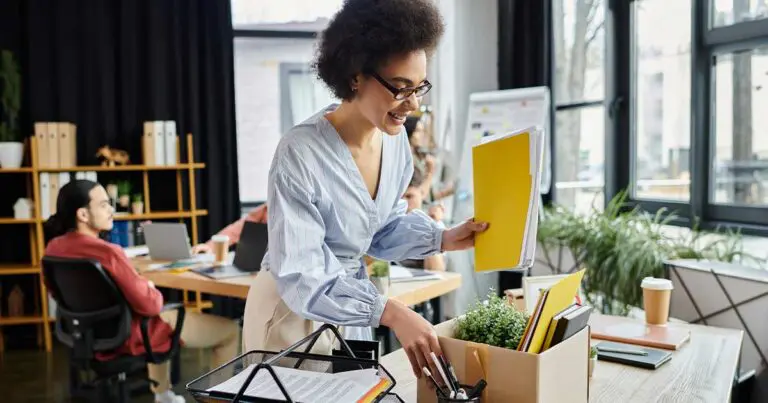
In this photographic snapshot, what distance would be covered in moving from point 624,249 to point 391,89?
8.29 ft

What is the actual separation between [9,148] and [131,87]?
1029 millimetres

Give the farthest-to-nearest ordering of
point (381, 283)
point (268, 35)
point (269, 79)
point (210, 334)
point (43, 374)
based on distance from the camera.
Answer: point (269, 79)
point (268, 35)
point (43, 374)
point (210, 334)
point (381, 283)

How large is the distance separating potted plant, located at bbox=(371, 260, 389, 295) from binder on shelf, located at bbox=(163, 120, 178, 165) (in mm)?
3313

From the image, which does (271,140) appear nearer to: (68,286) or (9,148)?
(9,148)

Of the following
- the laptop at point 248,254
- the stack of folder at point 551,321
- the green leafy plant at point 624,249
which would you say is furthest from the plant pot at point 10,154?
the stack of folder at point 551,321

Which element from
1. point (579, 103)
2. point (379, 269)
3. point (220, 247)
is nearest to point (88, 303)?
point (220, 247)

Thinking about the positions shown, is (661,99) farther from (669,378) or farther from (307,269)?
(307,269)

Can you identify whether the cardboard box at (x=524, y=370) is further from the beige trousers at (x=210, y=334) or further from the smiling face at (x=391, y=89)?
the beige trousers at (x=210, y=334)

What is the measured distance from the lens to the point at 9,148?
5.16 metres

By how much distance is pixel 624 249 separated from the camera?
3.52 metres

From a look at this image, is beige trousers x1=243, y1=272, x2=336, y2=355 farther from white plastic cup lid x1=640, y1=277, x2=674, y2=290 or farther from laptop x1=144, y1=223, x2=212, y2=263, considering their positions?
laptop x1=144, y1=223, x2=212, y2=263

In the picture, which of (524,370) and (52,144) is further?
(52,144)

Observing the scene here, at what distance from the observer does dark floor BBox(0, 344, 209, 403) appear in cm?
401

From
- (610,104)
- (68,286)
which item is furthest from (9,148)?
(610,104)
